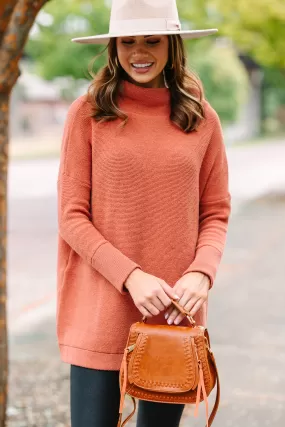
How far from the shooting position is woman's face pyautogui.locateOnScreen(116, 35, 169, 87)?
219 centimetres

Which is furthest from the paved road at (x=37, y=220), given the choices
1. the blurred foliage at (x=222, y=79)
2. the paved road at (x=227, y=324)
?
the blurred foliage at (x=222, y=79)

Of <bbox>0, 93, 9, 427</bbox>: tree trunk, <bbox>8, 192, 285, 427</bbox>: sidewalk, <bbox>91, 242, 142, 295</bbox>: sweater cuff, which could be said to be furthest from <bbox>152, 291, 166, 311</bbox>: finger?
<bbox>8, 192, 285, 427</bbox>: sidewalk

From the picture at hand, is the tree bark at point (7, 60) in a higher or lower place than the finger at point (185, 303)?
higher

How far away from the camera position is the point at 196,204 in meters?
2.26

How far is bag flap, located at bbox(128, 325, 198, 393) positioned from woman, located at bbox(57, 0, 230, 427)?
0.24 ft

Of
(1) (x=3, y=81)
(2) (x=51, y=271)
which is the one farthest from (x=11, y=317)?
(1) (x=3, y=81)

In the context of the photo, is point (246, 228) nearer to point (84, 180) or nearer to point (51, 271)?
point (51, 271)

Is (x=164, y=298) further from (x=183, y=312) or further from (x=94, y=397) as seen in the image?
(x=94, y=397)

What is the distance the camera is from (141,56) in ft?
7.17

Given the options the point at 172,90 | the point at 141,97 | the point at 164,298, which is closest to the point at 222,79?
the point at 172,90

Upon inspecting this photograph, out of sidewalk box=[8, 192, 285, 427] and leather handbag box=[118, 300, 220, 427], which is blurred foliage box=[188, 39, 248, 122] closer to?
sidewalk box=[8, 192, 285, 427]

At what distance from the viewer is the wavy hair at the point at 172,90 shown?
2168 millimetres

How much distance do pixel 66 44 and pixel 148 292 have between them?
22.4 meters

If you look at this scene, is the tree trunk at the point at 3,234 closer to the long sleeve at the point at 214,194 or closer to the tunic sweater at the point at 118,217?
the tunic sweater at the point at 118,217
